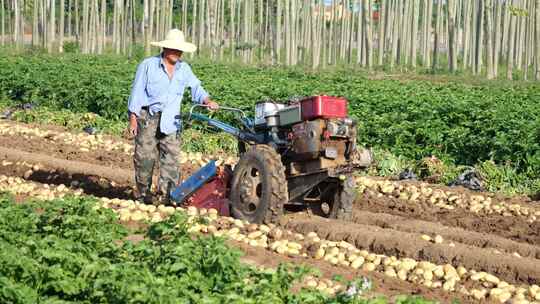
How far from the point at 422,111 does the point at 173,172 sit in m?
6.26

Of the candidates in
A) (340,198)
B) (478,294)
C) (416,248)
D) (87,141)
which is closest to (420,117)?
(87,141)

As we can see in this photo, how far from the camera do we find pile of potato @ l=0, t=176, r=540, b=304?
680cm

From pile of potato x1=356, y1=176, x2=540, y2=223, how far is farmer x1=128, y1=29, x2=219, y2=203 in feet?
8.29

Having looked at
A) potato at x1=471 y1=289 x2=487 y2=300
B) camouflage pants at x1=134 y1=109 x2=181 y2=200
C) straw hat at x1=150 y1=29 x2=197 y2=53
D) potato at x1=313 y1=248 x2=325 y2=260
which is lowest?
potato at x1=471 y1=289 x2=487 y2=300

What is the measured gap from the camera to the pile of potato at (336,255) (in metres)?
6.80

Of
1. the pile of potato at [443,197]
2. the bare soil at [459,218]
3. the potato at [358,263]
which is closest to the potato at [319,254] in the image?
the potato at [358,263]

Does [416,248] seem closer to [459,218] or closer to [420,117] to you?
[459,218]

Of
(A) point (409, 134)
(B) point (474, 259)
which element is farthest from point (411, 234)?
(A) point (409, 134)

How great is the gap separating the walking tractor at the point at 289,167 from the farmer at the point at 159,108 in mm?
346

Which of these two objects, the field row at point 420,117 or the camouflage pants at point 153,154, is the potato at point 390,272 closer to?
the camouflage pants at point 153,154

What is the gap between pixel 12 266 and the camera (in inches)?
215

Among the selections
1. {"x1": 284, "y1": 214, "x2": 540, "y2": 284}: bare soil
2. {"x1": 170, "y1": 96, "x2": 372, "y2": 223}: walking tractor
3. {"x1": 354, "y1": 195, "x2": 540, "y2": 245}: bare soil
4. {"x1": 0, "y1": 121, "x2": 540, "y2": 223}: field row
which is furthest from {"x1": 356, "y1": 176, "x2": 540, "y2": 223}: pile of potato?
{"x1": 284, "y1": 214, "x2": 540, "y2": 284}: bare soil

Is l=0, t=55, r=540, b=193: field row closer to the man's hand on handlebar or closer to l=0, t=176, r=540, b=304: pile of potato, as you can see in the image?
the man's hand on handlebar

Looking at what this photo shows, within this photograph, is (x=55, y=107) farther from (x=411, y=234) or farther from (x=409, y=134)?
(x=411, y=234)
